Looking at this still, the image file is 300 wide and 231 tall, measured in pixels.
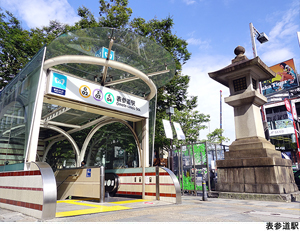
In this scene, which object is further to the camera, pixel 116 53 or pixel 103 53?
pixel 116 53

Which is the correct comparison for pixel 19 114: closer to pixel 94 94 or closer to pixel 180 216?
pixel 94 94

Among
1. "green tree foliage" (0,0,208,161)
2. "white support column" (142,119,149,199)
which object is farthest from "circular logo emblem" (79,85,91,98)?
"green tree foliage" (0,0,208,161)

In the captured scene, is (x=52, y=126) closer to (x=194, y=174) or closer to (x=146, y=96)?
(x=146, y=96)

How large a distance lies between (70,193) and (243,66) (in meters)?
10.5

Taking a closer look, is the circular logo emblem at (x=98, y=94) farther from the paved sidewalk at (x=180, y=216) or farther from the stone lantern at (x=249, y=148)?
the stone lantern at (x=249, y=148)

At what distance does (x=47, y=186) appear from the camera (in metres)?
5.17

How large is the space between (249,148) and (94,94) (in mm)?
7329

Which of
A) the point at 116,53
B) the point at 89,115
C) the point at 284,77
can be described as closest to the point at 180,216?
the point at 116,53

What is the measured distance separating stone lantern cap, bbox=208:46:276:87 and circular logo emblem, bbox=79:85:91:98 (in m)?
6.84

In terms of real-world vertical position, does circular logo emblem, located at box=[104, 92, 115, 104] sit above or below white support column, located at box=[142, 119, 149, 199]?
above

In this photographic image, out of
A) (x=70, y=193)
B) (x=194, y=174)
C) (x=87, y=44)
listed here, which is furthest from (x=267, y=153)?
(x=70, y=193)

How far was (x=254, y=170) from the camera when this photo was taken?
9828 mm

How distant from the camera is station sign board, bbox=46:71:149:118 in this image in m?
7.41

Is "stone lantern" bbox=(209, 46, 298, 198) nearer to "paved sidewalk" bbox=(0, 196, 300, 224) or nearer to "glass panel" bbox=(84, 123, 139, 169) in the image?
"paved sidewalk" bbox=(0, 196, 300, 224)
